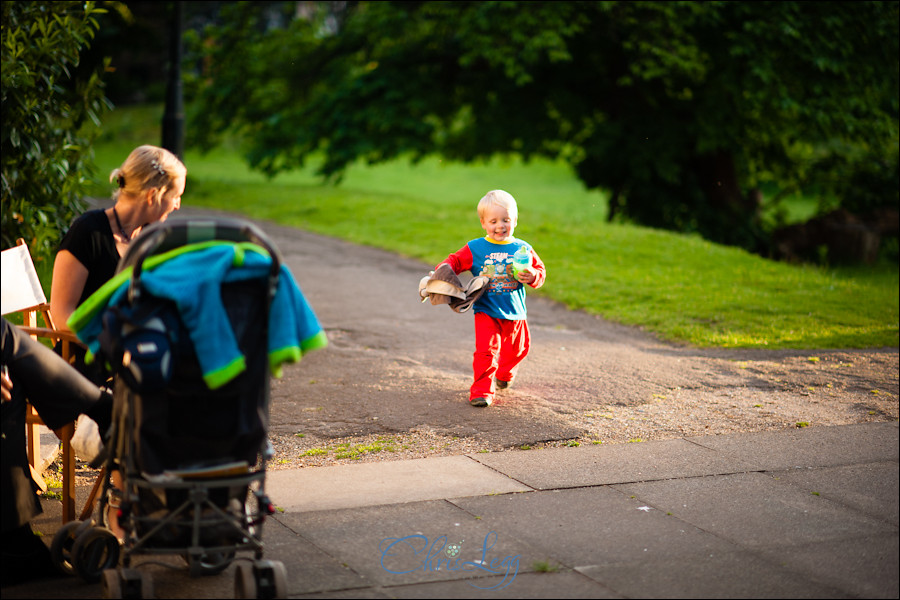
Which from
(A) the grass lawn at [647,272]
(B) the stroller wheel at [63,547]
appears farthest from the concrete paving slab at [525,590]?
(A) the grass lawn at [647,272]

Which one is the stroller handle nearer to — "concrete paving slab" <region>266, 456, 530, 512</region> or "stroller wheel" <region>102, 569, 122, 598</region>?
"stroller wheel" <region>102, 569, 122, 598</region>

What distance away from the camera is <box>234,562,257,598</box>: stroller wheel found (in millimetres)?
3625

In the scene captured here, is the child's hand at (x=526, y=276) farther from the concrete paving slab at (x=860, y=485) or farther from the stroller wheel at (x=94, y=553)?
the stroller wheel at (x=94, y=553)

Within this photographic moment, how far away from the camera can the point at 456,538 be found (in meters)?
4.43

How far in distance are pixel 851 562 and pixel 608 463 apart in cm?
165

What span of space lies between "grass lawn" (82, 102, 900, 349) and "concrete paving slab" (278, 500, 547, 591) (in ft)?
18.5

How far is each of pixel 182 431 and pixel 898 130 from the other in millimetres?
17241

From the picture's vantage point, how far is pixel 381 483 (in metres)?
5.19

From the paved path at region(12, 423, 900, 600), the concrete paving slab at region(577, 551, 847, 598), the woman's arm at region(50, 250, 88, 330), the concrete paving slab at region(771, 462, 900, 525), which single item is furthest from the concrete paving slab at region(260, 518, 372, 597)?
the concrete paving slab at region(771, 462, 900, 525)

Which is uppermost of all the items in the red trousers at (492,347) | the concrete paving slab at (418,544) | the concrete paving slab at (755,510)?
the red trousers at (492,347)

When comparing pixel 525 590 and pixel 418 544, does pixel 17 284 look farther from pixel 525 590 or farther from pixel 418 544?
pixel 525 590

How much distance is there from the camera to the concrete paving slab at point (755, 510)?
4504 millimetres

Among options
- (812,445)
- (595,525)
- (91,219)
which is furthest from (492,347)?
(91,219)

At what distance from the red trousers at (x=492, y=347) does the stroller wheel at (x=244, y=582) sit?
3330 mm
